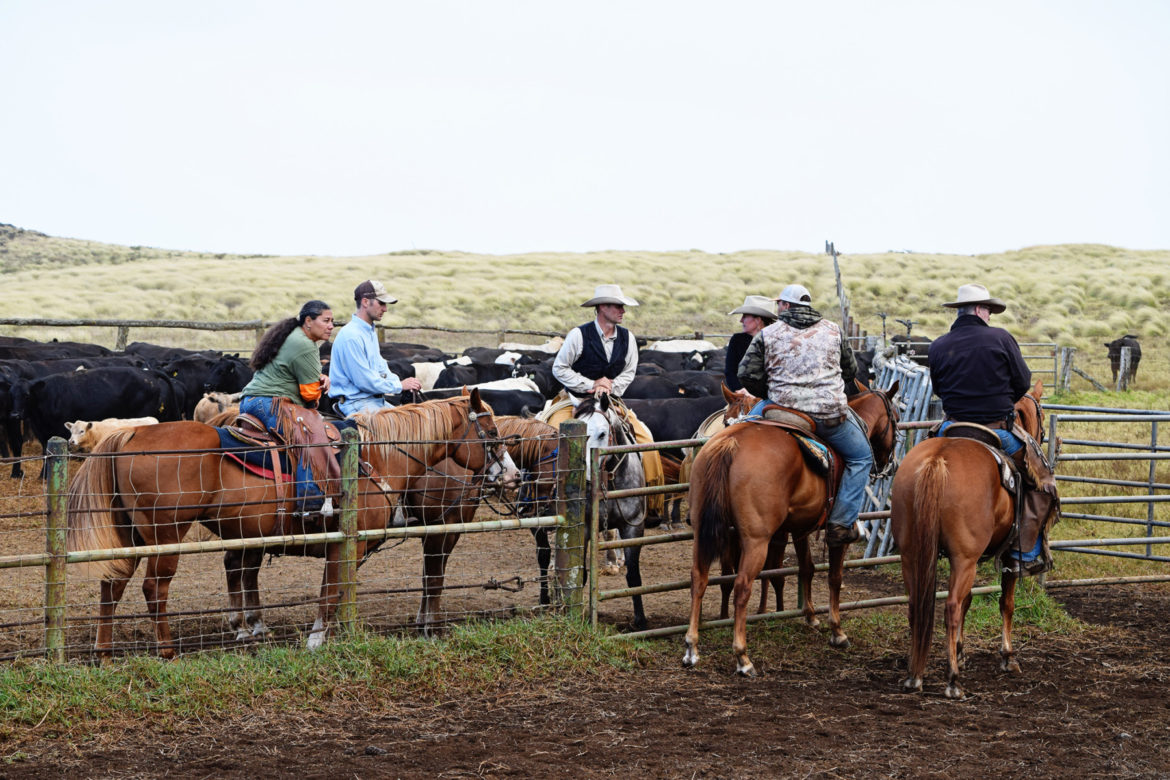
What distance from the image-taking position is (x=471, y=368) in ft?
72.9

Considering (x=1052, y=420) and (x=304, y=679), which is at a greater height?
(x=1052, y=420)

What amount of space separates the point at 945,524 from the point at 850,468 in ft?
2.99

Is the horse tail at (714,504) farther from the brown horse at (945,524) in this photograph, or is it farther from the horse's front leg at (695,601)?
the brown horse at (945,524)

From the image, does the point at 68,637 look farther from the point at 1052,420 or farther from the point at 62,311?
the point at 62,311

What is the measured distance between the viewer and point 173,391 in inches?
710

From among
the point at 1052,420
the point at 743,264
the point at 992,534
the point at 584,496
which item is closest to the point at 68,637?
the point at 584,496

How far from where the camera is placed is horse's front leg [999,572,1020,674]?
643 cm

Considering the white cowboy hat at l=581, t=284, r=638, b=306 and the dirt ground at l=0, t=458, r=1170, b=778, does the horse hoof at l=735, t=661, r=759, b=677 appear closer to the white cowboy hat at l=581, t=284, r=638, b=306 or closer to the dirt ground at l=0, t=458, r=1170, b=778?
the dirt ground at l=0, t=458, r=1170, b=778

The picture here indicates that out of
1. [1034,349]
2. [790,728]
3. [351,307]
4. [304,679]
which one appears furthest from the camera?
[351,307]

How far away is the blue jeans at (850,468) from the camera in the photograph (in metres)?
6.80

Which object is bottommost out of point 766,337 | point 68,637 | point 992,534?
point 68,637

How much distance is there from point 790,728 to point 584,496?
2149mm

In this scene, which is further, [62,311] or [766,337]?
[62,311]

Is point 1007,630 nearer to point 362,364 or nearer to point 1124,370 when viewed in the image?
point 362,364
